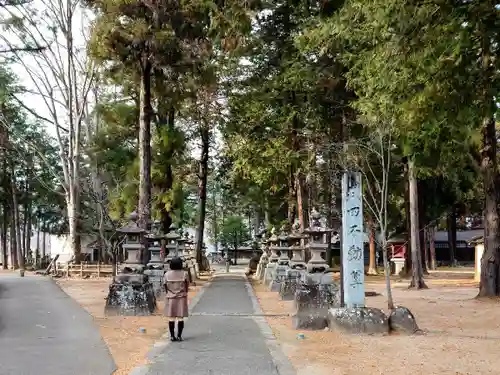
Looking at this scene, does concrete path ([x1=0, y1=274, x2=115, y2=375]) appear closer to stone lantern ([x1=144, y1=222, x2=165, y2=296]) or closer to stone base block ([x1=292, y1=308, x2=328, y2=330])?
stone base block ([x1=292, y1=308, x2=328, y2=330])

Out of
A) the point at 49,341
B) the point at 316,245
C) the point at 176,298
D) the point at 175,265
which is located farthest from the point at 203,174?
the point at 49,341

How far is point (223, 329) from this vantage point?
11.4 m

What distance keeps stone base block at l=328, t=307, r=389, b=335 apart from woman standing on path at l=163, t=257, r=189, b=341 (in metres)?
2.87

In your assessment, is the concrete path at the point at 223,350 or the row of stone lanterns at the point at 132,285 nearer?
the concrete path at the point at 223,350

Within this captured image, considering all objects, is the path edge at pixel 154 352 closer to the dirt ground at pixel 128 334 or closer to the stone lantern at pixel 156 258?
the dirt ground at pixel 128 334

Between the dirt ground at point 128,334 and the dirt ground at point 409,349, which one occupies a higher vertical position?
the dirt ground at point 128,334

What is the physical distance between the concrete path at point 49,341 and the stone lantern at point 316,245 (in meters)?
5.55

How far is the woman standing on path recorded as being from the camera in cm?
980

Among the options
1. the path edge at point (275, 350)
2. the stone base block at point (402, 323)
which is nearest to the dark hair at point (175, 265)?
the path edge at point (275, 350)

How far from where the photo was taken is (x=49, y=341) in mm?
9445

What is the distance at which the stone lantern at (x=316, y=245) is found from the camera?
48.9 ft

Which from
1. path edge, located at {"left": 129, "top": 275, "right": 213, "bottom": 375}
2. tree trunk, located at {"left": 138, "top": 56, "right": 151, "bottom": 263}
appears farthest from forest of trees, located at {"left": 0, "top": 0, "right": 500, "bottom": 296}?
path edge, located at {"left": 129, "top": 275, "right": 213, "bottom": 375}

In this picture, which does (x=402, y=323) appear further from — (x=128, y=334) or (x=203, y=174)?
(x=203, y=174)

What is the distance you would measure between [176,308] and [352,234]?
3.82 metres
